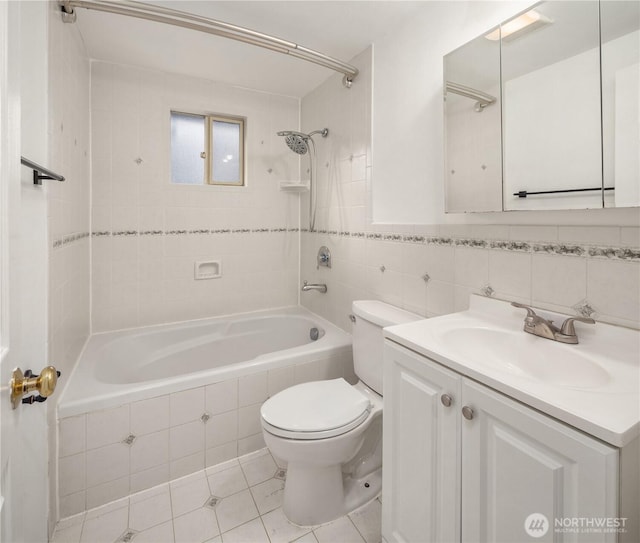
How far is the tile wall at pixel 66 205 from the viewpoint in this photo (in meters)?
1.31

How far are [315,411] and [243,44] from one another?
2083mm

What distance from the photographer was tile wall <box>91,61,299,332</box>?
2182mm

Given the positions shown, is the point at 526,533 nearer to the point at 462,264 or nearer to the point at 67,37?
the point at 462,264

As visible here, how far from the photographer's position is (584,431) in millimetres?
633

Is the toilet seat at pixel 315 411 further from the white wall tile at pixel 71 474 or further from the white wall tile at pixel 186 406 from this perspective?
the white wall tile at pixel 71 474

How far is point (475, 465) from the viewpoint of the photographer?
2.74 ft

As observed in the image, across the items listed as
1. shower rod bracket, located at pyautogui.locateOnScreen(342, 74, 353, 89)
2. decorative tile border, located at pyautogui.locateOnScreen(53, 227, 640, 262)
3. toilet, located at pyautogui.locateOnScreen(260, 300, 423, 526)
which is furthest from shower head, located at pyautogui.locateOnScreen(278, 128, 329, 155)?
toilet, located at pyautogui.locateOnScreen(260, 300, 423, 526)

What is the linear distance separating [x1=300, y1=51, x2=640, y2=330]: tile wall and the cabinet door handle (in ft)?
1.79

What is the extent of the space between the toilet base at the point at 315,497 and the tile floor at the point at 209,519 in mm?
29

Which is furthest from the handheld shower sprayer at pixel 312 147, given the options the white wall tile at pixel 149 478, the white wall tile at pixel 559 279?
the white wall tile at pixel 149 478

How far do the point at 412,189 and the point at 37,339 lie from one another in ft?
5.46

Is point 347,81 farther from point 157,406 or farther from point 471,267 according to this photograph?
point 157,406

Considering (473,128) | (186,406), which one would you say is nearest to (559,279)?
(473,128)

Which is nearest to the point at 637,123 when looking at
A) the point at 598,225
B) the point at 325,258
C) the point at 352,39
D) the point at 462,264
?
the point at 598,225
